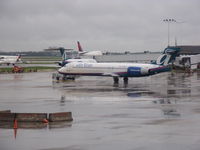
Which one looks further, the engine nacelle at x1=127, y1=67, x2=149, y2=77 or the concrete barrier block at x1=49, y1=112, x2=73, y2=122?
the engine nacelle at x1=127, y1=67, x2=149, y2=77

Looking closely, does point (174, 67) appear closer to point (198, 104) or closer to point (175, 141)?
point (198, 104)

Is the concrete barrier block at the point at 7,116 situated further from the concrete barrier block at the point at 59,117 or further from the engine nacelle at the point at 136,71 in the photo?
the engine nacelle at the point at 136,71

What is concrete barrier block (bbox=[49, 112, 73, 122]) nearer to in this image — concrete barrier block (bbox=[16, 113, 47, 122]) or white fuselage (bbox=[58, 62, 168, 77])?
concrete barrier block (bbox=[16, 113, 47, 122])

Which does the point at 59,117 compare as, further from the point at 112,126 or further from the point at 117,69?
the point at 117,69

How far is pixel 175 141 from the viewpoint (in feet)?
67.2

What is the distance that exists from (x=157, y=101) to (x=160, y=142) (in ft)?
56.4

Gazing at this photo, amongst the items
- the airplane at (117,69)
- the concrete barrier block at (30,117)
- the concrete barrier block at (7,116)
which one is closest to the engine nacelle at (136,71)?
the airplane at (117,69)

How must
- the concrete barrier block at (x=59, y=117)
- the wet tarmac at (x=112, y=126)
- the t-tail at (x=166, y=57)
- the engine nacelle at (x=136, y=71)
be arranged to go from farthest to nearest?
the t-tail at (x=166, y=57)
the engine nacelle at (x=136, y=71)
the concrete barrier block at (x=59, y=117)
the wet tarmac at (x=112, y=126)

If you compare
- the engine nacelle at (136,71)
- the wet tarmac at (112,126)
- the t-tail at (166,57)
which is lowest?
the wet tarmac at (112,126)

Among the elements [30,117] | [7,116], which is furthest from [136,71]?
[7,116]

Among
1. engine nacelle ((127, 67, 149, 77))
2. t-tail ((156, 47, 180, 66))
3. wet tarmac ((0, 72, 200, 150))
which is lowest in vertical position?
wet tarmac ((0, 72, 200, 150))

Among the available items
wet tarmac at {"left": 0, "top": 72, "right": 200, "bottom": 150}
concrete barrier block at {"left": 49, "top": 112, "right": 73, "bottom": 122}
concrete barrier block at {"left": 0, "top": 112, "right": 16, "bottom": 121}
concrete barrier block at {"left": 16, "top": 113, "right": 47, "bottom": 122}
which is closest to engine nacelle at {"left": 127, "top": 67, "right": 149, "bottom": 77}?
wet tarmac at {"left": 0, "top": 72, "right": 200, "bottom": 150}

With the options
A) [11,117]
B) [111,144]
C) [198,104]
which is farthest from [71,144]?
[198,104]

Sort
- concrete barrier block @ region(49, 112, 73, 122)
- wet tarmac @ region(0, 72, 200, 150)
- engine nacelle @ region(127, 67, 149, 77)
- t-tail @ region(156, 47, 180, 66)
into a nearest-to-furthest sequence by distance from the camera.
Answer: wet tarmac @ region(0, 72, 200, 150) → concrete barrier block @ region(49, 112, 73, 122) → engine nacelle @ region(127, 67, 149, 77) → t-tail @ region(156, 47, 180, 66)
